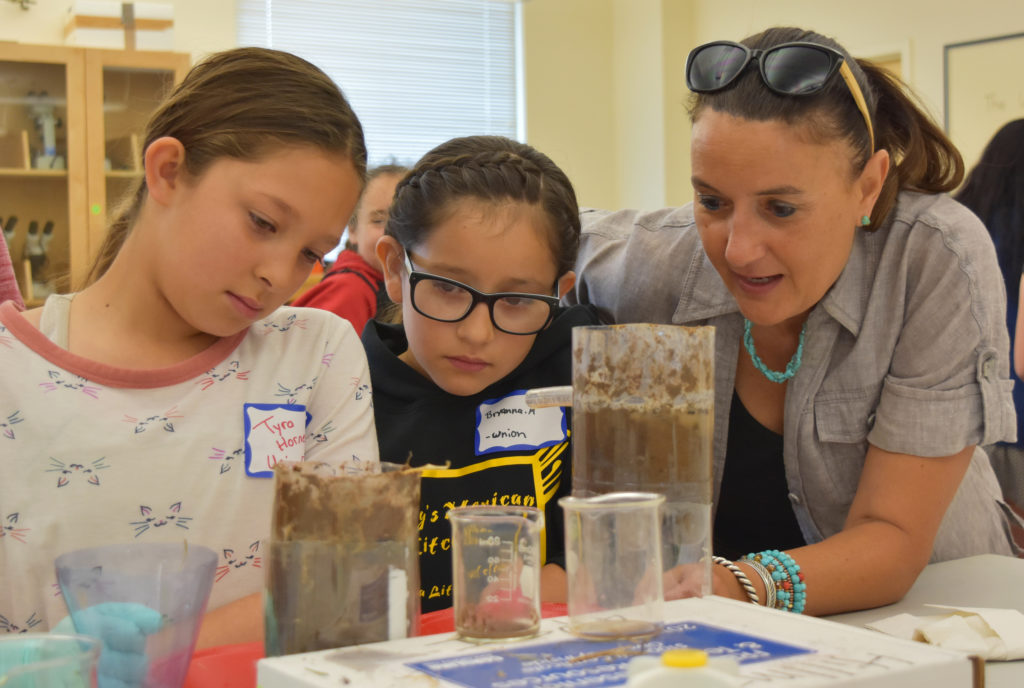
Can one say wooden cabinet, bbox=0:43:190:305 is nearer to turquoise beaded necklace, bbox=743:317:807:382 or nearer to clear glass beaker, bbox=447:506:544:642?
turquoise beaded necklace, bbox=743:317:807:382

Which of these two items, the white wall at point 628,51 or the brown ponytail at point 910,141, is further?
the white wall at point 628,51

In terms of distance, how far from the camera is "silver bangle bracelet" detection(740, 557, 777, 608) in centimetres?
109

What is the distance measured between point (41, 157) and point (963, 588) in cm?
429

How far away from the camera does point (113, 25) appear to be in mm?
4438

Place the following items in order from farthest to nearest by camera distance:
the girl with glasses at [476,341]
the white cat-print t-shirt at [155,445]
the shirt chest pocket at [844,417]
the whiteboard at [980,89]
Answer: the whiteboard at [980,89] → the shirt chest pocket at [844,417] → the girl with glasses at [476,341] → the white cat-print t-shirt at [155,445]

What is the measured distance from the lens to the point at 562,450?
132 centimetres

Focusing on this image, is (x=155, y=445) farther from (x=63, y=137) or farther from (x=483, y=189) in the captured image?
(x=63, y=137)

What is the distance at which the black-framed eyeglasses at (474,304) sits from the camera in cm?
125

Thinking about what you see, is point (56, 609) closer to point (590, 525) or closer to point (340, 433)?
point (340, 433)

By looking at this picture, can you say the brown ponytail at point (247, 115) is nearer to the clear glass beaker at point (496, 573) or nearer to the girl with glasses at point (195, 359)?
the girl with glasses at point (195, 359)

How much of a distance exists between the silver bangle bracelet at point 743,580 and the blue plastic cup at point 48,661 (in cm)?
66

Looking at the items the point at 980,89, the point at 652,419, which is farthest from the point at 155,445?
the point at 980,89

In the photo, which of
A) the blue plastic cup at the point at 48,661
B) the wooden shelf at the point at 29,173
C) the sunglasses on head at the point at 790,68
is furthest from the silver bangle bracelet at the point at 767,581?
the wooden shelf at the point at 29,173

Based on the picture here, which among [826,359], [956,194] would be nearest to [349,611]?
[826,359]
